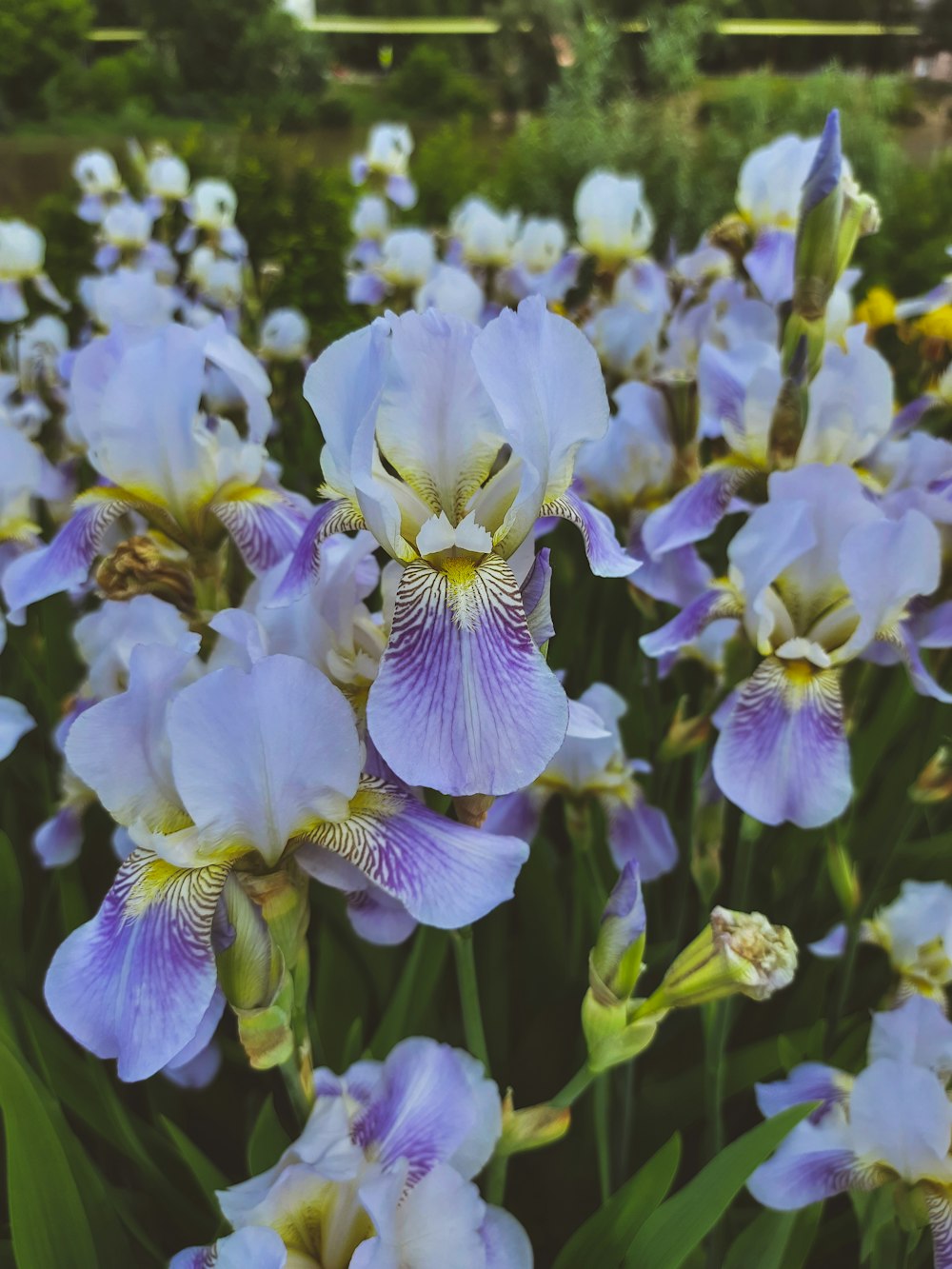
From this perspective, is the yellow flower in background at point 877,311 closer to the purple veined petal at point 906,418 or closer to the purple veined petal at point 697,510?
the purple veined petal at point 906,418

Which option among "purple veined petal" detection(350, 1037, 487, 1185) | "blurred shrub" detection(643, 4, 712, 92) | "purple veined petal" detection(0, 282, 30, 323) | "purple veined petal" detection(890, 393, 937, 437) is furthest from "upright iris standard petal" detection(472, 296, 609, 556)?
"blurred shrub" detection(643, 4, 712, 92)

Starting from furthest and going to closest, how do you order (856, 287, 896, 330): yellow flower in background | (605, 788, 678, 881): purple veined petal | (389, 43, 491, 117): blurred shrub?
1. (389, 43, 491, 117): blurred shrub
2. (856, 287, 896, 330): yellow flower in background
3. (605, 788, 678, 881): purple veined petal

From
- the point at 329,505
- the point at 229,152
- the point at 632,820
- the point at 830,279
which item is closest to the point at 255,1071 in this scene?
the point at 632,820

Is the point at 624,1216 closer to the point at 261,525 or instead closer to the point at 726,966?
the point at 726,966

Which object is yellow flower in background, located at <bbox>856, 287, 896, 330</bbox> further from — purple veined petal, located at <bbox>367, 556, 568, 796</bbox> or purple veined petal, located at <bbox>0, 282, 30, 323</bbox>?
purple veined petal, located at <bbox>0, 282, 30, 323</bbox>

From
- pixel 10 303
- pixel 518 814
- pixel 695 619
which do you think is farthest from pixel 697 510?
pixel 10 303

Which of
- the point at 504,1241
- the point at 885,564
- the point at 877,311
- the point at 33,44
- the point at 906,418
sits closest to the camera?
the point at 504,1241
